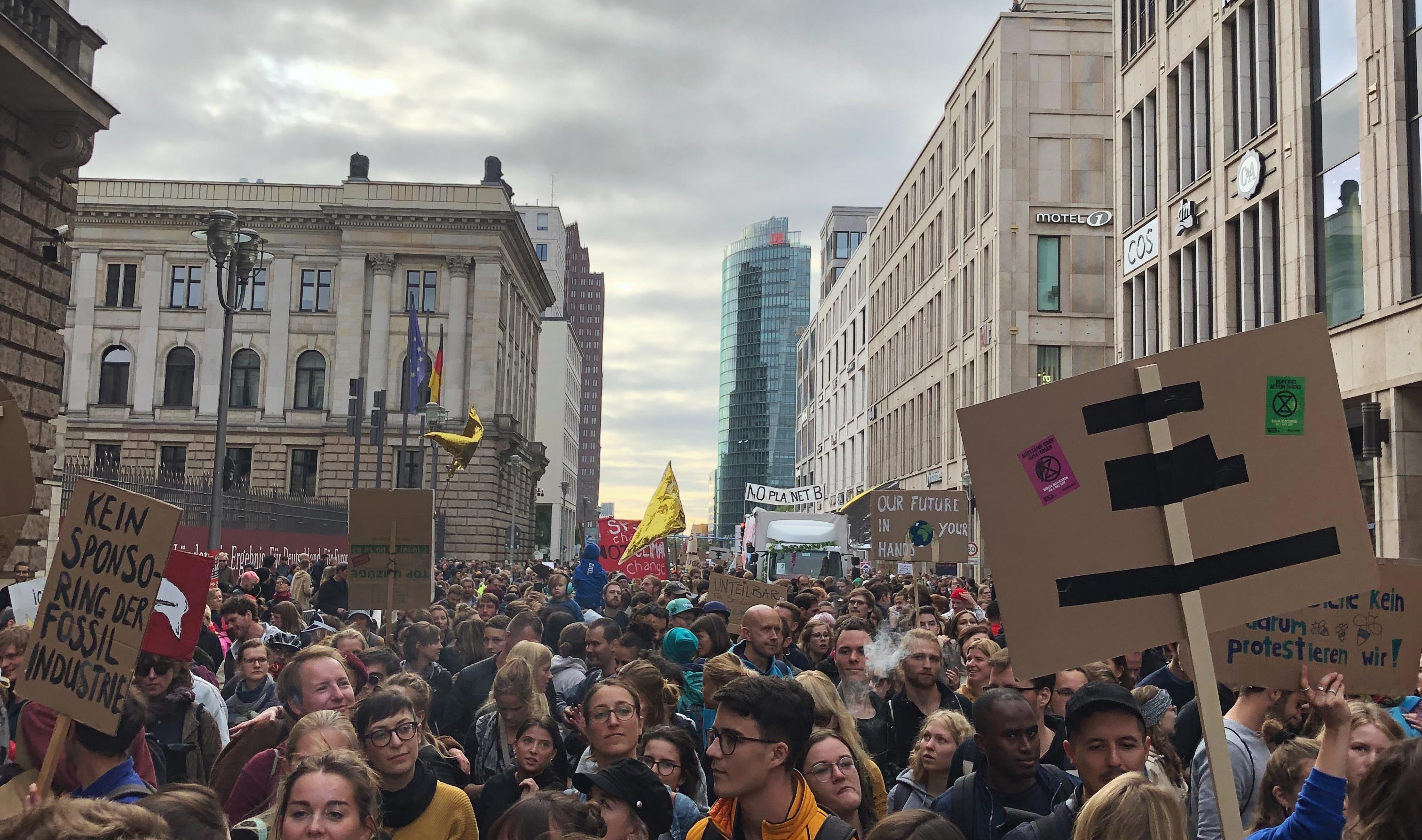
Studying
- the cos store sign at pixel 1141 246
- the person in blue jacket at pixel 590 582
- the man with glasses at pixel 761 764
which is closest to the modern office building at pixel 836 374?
the cos store sign at pixel 1141 246

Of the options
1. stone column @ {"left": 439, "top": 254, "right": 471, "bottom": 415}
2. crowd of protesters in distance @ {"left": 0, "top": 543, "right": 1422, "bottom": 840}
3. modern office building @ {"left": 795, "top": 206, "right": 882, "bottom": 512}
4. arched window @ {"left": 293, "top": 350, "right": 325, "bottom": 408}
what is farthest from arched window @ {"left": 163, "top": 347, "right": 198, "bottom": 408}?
crowd of protesters in distance @ {"left": 0, "top": 543, "right": 1422, "bottom": 840}

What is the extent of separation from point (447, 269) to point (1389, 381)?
2039 inches

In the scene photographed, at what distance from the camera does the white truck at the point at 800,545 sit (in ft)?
108

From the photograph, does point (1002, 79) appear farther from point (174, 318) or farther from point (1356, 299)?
point (174, 318)

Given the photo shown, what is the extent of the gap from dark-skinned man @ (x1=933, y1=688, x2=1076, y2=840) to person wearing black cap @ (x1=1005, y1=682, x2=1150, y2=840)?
0.45m

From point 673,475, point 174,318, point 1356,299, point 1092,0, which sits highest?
point 1092,0

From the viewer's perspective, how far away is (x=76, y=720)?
4543 mm

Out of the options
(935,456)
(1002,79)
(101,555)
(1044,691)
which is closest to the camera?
(101,555)

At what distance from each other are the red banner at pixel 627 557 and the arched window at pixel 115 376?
146 ft

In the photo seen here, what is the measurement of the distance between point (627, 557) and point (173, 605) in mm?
18662

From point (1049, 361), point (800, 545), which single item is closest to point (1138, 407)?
point (800, 545)

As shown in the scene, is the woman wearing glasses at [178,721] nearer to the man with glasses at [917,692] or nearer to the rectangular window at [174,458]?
the man with glasses at [917,692]

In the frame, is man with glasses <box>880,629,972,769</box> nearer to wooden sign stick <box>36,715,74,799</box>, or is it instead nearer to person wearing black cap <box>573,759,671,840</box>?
person wearing black cap <box>573,759,671,840</box>

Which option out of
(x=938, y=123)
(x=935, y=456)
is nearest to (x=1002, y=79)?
(x=938, y=123)
